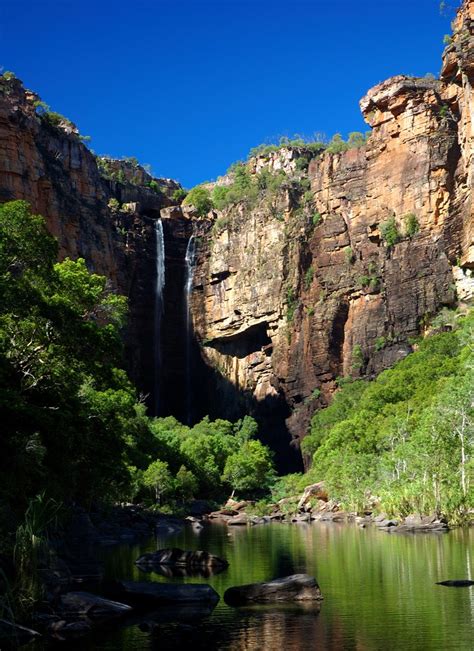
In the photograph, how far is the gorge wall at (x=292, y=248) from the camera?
86.8 m

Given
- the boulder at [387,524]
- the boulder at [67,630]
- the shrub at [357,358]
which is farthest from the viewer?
the shrub at [357,358]

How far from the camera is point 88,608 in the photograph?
18609 mm

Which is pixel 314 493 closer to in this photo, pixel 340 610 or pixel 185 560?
pixel 185 560

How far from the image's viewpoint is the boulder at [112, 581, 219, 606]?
66.7ft

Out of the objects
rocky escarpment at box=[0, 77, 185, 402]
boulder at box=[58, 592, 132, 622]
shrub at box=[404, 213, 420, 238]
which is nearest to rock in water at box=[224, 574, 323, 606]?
boulder at box=[58, 592, 132, 622]

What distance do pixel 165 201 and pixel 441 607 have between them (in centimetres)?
10406

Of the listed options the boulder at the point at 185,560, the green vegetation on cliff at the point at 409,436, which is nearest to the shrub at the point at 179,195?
the green vegetation on cliff at the point at 409,436

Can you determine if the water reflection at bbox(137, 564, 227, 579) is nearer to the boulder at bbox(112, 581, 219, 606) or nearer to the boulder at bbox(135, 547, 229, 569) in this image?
the boulder at bbox(135, 547, 229, 569)

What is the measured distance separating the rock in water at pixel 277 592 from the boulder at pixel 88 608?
112 inches

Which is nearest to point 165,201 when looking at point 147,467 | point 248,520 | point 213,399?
point 213,399

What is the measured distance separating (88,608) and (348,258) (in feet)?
271

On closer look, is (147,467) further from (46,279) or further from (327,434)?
(46,279)

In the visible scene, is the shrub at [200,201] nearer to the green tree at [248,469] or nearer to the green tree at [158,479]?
the green tree at [248,469]

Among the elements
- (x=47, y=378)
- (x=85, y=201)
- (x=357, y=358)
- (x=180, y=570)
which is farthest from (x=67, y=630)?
(x=85, y=201)
